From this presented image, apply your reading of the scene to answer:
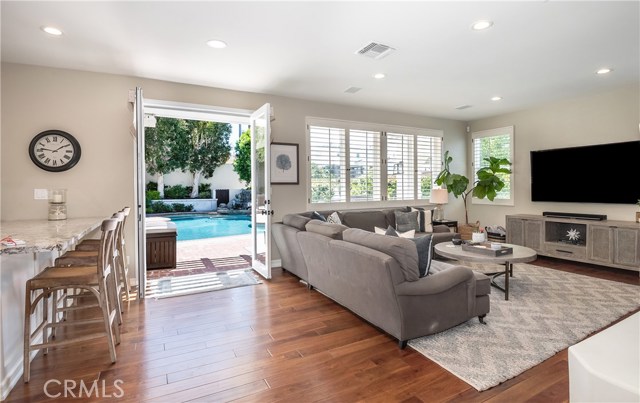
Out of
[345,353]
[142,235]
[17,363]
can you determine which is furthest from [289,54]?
[17,363]

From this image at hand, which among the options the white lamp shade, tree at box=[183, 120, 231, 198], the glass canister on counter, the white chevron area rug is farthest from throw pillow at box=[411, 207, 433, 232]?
tree at box=[183, 120, 231, 198]

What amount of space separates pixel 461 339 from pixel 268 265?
266 centimetres

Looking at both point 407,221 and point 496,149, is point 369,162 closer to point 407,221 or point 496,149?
point 407,221

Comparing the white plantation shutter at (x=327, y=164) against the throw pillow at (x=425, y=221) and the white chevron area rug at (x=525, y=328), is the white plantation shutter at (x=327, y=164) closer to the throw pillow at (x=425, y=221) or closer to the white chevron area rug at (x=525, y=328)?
the throw pillow at (x=425, y=221)

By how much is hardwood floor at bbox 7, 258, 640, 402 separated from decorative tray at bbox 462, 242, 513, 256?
1383mm

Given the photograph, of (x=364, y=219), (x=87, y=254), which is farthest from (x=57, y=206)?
(x=364, y=219)

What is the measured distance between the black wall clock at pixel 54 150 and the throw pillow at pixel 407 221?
15.8 ft

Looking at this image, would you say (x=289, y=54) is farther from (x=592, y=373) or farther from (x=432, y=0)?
(x=592, y=373)

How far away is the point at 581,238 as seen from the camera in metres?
5.27

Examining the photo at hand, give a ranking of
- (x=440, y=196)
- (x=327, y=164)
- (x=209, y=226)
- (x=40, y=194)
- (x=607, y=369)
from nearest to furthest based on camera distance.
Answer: (x=607, y=369) < (x=40, y=194) < (x=327, y=164) < (x=440, y=196) < (x=209, y=226)

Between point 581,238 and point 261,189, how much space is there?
511cm

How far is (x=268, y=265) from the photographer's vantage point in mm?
4602

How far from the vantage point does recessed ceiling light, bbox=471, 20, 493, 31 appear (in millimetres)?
2992

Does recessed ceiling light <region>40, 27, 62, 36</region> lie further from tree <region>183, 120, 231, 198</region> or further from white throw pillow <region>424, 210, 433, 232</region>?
tree <region>183, 120, 231, 198</region>
